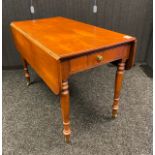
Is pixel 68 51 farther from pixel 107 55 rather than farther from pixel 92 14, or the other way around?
pixel 92 14

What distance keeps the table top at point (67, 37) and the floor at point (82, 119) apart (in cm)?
71

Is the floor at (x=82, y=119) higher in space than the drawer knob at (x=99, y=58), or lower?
lower

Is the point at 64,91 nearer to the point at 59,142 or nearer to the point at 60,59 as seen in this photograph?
the point at 60,59

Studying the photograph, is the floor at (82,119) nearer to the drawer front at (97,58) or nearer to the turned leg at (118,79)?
the turned leg at (118,79)

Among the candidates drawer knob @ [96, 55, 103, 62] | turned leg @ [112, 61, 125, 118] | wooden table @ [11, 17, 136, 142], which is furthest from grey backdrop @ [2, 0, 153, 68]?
drawer knob @ [96, 55, 103, 62]

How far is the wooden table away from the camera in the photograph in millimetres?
1109

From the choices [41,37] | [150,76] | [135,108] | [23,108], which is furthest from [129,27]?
[23,108]

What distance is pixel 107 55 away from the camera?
1.25 meters

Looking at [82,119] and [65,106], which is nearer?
[65,106]

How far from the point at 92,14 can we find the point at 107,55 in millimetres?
1239

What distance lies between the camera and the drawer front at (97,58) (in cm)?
115

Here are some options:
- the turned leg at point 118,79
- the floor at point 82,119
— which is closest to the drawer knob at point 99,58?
the turned leg at point 118,79

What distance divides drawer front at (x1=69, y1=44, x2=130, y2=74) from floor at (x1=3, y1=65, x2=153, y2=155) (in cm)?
60

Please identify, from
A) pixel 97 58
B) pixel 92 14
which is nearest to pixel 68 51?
pixel 97 58
